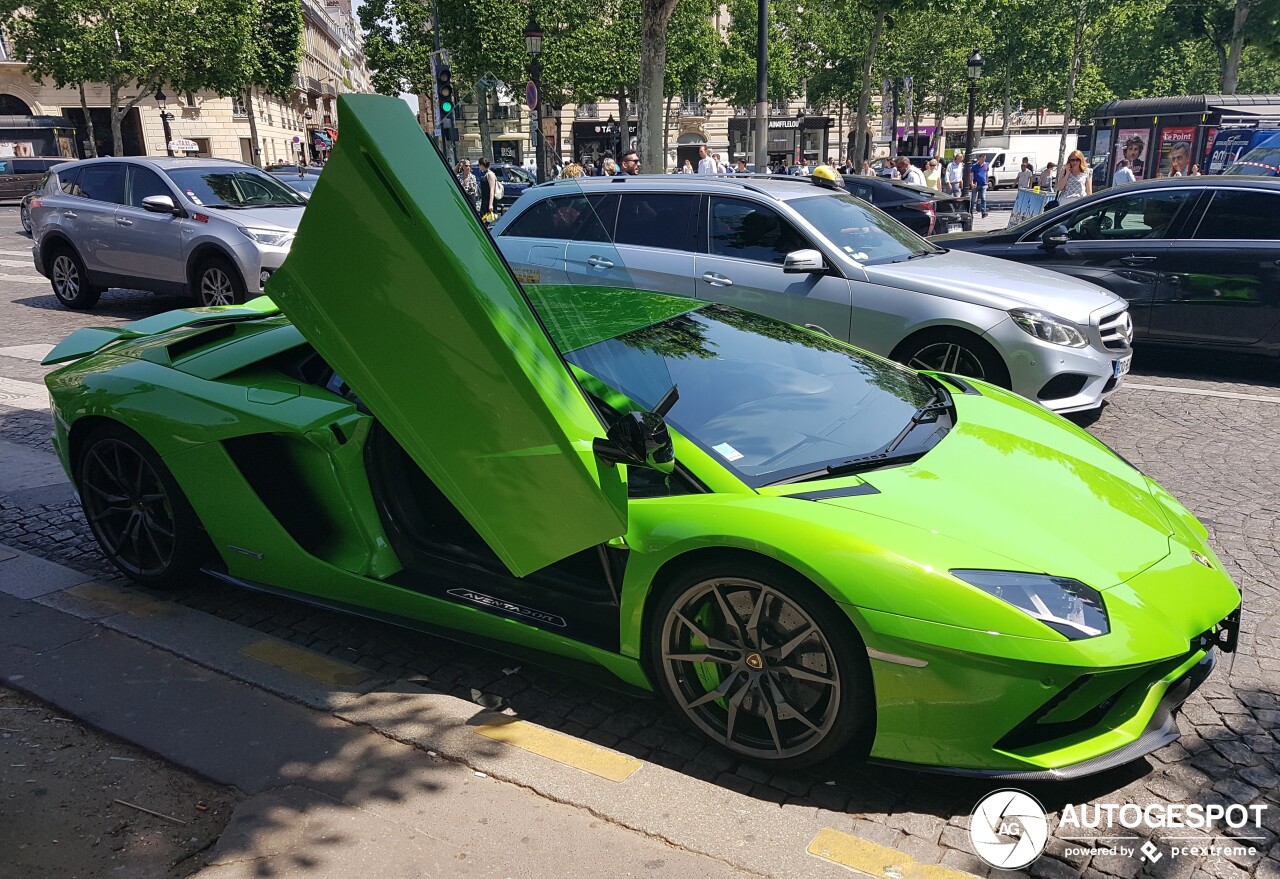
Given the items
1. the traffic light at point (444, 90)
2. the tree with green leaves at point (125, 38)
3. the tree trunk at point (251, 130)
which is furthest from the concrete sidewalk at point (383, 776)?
the tree trunk at point (251, 130)

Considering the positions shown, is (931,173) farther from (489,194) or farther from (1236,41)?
(1236,41)

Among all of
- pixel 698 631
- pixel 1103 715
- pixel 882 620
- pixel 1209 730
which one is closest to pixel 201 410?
pixel 698 631

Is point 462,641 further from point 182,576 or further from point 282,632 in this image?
point 182,576

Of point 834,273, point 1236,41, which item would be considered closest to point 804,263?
point 834,273

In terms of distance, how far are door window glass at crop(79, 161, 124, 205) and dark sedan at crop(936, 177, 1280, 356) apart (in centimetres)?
968

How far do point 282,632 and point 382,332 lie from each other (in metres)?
1.64

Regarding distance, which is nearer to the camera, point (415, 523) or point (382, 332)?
point (382, 332)

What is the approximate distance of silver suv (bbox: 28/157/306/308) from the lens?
1006cm

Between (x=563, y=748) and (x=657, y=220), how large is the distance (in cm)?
514

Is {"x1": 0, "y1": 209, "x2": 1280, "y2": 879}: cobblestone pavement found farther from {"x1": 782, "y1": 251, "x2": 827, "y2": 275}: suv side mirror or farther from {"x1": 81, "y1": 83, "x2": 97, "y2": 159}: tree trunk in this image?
{"x1": 81, "y1": 83, "x2": 97, "y2": 159}: tree trunk

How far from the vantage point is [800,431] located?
3.29m

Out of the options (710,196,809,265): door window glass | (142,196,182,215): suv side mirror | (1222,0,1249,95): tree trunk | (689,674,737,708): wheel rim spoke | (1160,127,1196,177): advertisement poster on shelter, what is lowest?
(689,674,737,708): wheel rim spoke

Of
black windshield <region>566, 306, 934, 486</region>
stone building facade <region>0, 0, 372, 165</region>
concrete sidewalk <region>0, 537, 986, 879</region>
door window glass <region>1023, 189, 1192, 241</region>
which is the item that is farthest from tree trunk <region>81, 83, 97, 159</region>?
black windshield <region>566, 306, 934, 486</region>

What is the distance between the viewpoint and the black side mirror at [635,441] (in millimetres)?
2729
